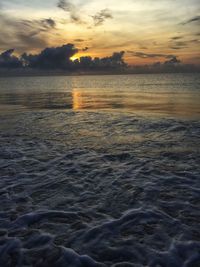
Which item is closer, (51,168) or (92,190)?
(92,190)

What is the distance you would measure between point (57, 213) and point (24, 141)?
6900 mm

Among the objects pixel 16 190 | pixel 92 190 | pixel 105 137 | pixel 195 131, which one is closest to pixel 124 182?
pixel 92 190

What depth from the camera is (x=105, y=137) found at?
12.2 metres

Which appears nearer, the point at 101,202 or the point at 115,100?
the point at 101,202

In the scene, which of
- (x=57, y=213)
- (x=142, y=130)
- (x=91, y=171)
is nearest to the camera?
(x=57, y=213)

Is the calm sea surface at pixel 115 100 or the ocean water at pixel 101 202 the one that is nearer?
the ocean water at pixel 101 202

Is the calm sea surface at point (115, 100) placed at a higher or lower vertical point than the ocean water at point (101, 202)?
higher

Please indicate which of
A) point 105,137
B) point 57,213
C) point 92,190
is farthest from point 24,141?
point 57,213

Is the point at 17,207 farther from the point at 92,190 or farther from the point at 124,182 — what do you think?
the point at 124,182

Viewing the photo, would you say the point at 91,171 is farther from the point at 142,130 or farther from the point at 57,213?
the point at 142,130

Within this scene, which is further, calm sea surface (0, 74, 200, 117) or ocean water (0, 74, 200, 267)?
calm sea surface (0, 74, 200, 117)

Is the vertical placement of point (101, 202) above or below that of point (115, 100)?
below

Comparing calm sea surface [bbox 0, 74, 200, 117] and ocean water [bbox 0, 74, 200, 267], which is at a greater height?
calm sea surface [bbox 0, 74, 200, 117]

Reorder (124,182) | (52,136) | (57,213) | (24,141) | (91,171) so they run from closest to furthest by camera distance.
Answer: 1. (57,213)
2. (124,182)
3. (91,171)
4. (24,141)
5. (52,136)
